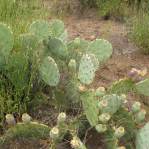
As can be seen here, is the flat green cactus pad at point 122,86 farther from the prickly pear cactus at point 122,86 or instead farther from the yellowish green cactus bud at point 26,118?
the yellowish green cactus bud at point 26,118

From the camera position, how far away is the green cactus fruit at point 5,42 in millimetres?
3535

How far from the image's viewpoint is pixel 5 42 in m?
3.56

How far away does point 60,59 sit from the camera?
381cm

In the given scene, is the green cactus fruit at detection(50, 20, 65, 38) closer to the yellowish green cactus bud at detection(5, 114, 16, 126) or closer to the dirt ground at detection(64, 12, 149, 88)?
the dirt ground at detection(64, 12, 149, 88)

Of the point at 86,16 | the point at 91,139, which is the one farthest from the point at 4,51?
the point at 86,16

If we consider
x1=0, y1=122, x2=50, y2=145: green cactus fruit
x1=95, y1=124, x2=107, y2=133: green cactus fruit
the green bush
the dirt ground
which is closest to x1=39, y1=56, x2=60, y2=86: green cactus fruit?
x1=0, y1=122, x2=50, y2=145: green cactus fruit

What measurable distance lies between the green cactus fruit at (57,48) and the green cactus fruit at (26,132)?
680 mm

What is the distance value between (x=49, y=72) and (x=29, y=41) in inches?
12.0

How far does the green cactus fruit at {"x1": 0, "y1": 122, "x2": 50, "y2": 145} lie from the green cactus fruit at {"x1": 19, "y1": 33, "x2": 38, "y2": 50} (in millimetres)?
662

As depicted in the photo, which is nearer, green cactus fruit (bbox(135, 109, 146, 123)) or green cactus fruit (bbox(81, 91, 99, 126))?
green cactus fruit (bbox(81, 91, 99, 126))

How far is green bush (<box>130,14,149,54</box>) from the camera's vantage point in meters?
4.76

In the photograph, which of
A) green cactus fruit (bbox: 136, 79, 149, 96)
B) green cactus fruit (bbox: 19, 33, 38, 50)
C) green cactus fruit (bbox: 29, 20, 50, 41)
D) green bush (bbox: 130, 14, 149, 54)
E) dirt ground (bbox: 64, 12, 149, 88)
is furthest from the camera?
green bush (bbox: 130, 14, 149, 54)

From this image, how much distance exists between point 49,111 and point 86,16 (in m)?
2.45

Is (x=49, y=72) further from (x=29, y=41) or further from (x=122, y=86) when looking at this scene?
(x=122, y=86)
